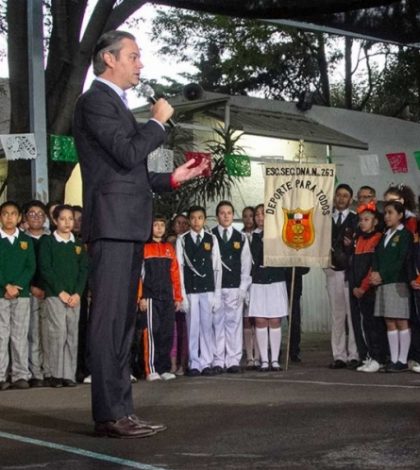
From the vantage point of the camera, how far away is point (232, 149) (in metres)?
16.5

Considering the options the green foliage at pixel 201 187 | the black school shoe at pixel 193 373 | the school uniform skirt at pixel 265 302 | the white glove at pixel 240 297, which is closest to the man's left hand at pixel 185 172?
the black school shoe at pixel 193 373

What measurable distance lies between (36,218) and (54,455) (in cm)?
581

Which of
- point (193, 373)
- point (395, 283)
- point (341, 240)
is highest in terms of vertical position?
point (341, 240)

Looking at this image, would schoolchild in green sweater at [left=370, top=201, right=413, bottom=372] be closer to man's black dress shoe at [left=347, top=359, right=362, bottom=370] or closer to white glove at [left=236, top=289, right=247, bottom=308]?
man's black dress shoe at [left=347, top=359, right=362, bottom=370]

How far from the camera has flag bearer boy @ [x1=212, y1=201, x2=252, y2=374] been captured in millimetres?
12008

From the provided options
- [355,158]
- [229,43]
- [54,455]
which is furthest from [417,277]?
[229,43]

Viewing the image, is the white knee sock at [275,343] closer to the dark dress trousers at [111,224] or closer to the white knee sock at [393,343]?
the white knee sock at [393,343]

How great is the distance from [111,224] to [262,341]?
658 centimetres

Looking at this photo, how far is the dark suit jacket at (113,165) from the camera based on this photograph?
19.0 feet

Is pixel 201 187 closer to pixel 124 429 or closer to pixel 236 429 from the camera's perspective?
pixel 236 429

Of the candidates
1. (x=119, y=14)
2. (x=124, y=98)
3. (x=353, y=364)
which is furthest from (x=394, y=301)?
(x=119, y=14)

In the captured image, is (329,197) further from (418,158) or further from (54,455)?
(54,455)

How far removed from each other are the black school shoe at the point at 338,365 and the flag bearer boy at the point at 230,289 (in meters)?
1.03

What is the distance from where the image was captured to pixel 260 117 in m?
21.2
